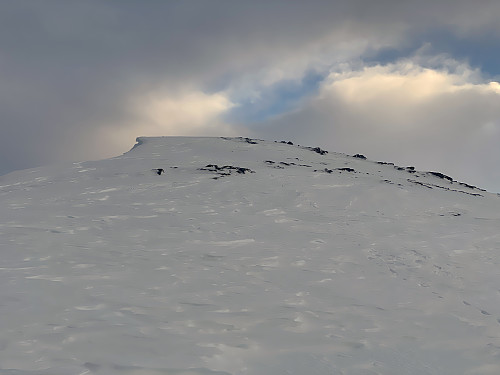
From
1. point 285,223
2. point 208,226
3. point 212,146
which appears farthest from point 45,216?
point 212,146

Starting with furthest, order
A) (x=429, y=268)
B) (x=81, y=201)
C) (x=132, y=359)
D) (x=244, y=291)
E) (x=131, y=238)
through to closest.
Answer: (x=81, y=201) → (x=131, y=238) → (x=429, y=268) → (x=244, y=291) → (x=132, y=359)

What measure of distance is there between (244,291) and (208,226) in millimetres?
5076

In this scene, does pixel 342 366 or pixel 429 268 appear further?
pixel 429 268

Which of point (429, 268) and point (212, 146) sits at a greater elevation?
point (212, 146)

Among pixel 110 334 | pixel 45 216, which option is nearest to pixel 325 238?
pixel 110 334

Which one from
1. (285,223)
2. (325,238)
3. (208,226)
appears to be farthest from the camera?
(285,223)

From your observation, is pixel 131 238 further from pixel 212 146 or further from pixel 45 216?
pixel 212 146

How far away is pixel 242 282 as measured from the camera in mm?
7656

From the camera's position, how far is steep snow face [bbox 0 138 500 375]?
4.97 metres

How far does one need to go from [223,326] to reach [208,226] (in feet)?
21.1

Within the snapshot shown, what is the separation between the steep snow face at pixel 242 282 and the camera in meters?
4.97

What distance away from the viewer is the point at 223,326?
5.76 meters

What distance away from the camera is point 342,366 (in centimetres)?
482

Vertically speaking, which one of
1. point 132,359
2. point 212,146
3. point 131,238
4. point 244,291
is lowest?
point 132,359
